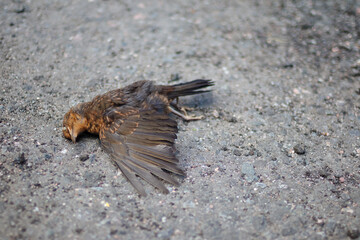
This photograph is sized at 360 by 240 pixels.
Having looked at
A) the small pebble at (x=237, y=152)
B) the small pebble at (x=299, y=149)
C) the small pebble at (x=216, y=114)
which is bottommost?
the small pebble at (x=299, y=149)

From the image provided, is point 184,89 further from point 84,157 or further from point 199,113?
point 84,157

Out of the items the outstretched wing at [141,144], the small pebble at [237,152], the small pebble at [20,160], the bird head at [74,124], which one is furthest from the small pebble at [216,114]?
the small pebble at [20,160]

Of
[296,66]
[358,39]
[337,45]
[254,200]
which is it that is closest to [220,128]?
[254,200]

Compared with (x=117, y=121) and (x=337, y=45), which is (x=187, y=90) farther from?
(x=337, y=45)

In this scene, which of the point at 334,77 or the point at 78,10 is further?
the point at 78,10

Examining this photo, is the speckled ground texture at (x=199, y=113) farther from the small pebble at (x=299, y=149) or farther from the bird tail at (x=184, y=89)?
the bird tail at (x=184, y=89)

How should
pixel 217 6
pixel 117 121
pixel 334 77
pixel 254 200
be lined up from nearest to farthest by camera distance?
pixel 254 200
pixel 117 121
pixel 334 77
pixel 217 6

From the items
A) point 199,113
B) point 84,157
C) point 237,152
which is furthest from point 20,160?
point 237,152
